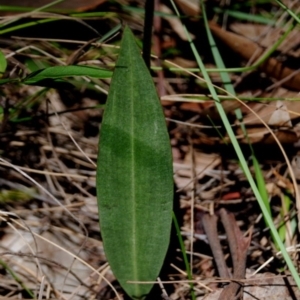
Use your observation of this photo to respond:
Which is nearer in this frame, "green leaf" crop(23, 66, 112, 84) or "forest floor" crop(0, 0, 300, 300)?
"green leaf" crop(23, 66, 112, 84)

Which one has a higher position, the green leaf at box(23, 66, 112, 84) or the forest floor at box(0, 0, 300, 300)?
the green leaf at box(23, 66, 112, 84)

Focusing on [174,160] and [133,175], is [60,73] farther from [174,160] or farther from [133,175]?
[174,160]

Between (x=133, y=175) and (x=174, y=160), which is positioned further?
(x=174, y=160)

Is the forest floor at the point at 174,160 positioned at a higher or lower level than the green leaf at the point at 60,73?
lower

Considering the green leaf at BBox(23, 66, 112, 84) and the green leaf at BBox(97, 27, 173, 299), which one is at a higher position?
the green leaf at BBox(23, 66, 112, 84)

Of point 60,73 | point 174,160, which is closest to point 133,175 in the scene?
point 60,73

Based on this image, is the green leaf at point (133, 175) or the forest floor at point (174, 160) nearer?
the green leaf at point (133, 175)
